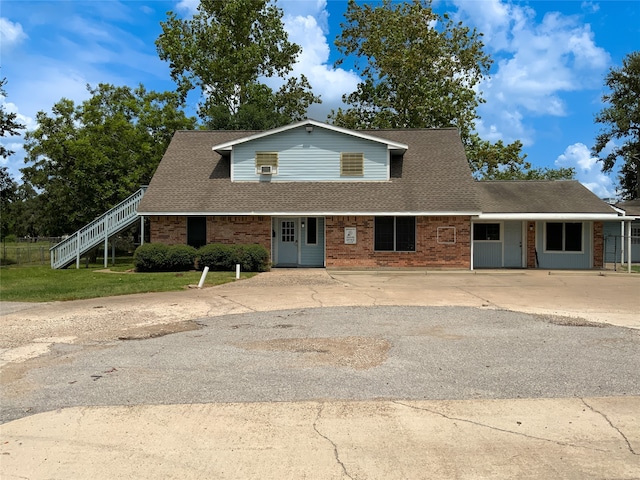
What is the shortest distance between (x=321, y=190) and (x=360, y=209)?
2.24 meters

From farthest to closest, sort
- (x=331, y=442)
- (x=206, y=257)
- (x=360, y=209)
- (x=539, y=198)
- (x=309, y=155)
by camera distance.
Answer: (x=539, y=198), (x=309, y=155), (x=360, y=209), (x=206, y=257), (x=331, y=442)

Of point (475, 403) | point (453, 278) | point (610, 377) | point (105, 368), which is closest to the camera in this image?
point (475, 403)

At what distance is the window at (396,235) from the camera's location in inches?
862

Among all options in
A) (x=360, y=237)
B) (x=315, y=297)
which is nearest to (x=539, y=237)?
(x=360, y=237)

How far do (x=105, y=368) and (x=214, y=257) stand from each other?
14386 millimetres

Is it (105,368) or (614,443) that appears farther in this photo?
(105,368)

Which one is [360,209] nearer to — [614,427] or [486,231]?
[486,231]

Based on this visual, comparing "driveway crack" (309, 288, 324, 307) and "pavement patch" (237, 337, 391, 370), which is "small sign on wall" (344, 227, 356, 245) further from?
"pavement patch" (237, 337, 391, 370)

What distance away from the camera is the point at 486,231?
76.6 ft

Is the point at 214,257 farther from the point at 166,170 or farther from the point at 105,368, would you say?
the point at 105,368

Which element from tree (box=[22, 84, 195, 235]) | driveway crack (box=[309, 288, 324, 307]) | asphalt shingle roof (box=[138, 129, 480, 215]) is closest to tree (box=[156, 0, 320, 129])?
tree (box=[22, 84, 195, 235])

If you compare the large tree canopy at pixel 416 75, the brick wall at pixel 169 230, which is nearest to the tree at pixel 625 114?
the large tree canopy at pixel 416 75

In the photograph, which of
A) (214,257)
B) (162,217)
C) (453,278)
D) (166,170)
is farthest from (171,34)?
(453,278)

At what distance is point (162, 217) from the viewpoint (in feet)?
74.1
